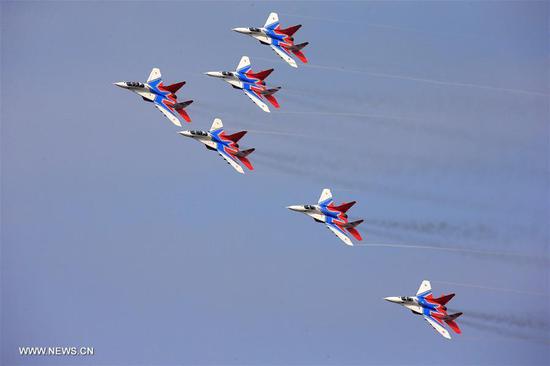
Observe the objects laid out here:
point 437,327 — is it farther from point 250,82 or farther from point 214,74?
point 214,74

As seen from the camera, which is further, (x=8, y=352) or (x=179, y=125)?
(x=8, y=352)

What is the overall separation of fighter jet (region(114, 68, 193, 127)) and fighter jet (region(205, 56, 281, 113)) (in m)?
1.83

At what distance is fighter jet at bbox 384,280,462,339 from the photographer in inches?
2640

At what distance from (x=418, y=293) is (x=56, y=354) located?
1662 cm

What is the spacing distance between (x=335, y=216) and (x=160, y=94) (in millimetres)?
9262

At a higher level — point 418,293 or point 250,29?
point 250,29

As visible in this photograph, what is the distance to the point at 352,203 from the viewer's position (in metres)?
67.9

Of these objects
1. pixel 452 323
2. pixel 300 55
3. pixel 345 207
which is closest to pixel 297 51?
pixel 300 55

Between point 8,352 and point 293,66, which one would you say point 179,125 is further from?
point 8,352

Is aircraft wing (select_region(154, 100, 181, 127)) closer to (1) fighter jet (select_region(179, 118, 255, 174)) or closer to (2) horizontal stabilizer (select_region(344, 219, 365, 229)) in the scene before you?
(1) fighter jet (select_region(179, 118, 255, 174))

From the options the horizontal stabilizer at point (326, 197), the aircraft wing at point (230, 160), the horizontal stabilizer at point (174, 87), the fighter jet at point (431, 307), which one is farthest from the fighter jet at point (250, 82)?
the fighter jet at point (431, 307)

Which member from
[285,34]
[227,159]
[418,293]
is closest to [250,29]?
[285,34]

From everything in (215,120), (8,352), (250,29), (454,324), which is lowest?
(8,352)

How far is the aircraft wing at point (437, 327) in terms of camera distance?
2638 inches
